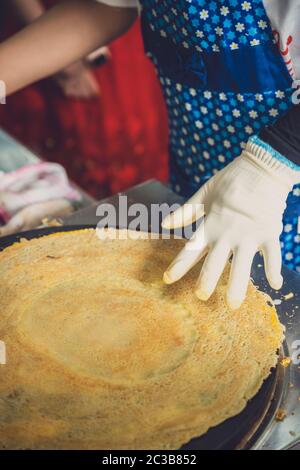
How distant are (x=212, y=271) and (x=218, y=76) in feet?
1.90

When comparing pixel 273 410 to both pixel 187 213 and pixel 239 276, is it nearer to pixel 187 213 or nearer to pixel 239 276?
pixel 239 276

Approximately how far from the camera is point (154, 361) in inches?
41.7

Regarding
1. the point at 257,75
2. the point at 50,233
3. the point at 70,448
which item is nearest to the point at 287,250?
the point at 257,75

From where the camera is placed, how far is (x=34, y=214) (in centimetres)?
163

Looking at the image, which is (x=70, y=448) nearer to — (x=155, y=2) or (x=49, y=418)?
(x=49, y=418)

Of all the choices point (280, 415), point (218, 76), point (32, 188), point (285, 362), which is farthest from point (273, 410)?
point (32, 188)

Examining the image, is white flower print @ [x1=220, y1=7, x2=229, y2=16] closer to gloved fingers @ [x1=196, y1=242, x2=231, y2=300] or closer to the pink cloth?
gloved fingers @ [x1=196, y1=242, x2=231, y2=300]

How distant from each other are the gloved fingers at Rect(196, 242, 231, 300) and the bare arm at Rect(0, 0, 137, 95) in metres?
0.88

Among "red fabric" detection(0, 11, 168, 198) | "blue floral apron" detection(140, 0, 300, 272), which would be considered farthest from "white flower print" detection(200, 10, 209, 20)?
"red fabric" detection(0, 11, 168, 198)

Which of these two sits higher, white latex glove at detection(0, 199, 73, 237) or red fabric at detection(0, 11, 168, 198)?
white latex glove at detection(0, 199, 73, 237)

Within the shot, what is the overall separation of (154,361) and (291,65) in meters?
0.74

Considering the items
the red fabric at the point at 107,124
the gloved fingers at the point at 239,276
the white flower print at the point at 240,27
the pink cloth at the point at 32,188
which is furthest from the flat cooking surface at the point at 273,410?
the red fabric at the point at 107,124

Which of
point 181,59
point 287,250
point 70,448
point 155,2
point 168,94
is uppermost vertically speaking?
point 155,2

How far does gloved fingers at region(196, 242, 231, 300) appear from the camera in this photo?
1144 millimetres
